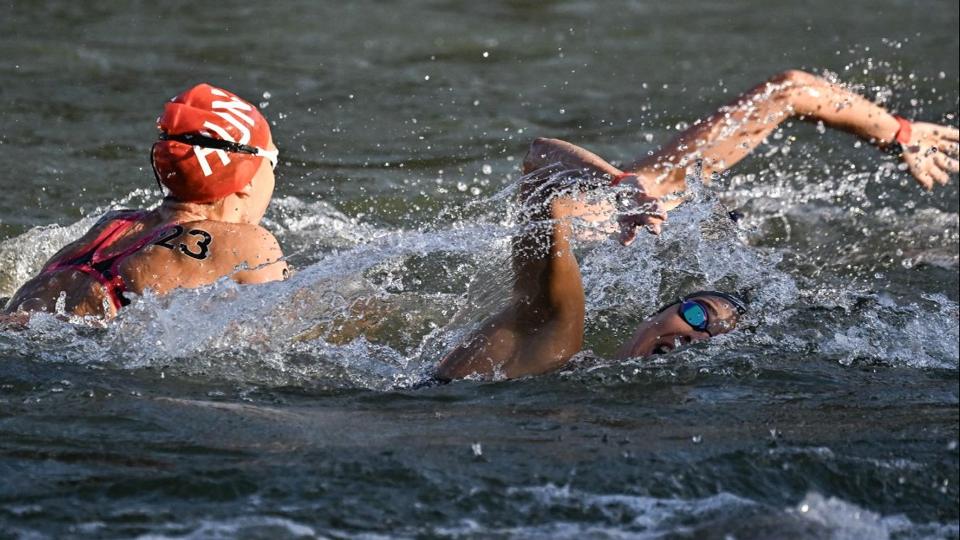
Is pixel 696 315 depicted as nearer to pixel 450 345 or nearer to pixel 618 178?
pixel 618 178

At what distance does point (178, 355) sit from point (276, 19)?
7.87m

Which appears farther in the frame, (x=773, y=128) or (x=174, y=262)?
(x=773, y=128)

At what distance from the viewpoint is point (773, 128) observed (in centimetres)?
624

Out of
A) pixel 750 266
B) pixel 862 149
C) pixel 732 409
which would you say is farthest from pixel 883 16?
pixel 732 409

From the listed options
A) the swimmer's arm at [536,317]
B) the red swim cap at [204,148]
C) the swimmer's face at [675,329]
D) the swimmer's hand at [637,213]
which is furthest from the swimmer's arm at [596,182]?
the red swim cap at [204,148]

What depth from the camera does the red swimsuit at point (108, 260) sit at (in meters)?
5.38

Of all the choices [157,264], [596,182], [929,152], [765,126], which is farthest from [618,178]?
[929,152]

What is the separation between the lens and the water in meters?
4.15

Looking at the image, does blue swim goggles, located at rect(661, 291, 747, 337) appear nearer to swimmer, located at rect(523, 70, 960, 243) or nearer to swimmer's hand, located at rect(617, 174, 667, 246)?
swimmer, located at rect(523, 70, 960, 243)

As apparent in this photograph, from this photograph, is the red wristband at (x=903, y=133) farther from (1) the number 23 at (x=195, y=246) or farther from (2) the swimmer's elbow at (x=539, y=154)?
(1) the number 23 at (x=195, y=246)

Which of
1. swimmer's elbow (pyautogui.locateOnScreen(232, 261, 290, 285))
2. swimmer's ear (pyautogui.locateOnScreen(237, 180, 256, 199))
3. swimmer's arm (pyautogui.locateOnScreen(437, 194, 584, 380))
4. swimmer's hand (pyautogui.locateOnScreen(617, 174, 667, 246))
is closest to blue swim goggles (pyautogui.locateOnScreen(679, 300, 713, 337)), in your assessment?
swimmer's arm (pyautogui.locateOnScreen(437, 194, 584, 380))

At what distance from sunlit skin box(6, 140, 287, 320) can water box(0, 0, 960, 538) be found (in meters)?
0.08

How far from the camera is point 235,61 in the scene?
1141cm

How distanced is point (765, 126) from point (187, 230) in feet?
8.28
